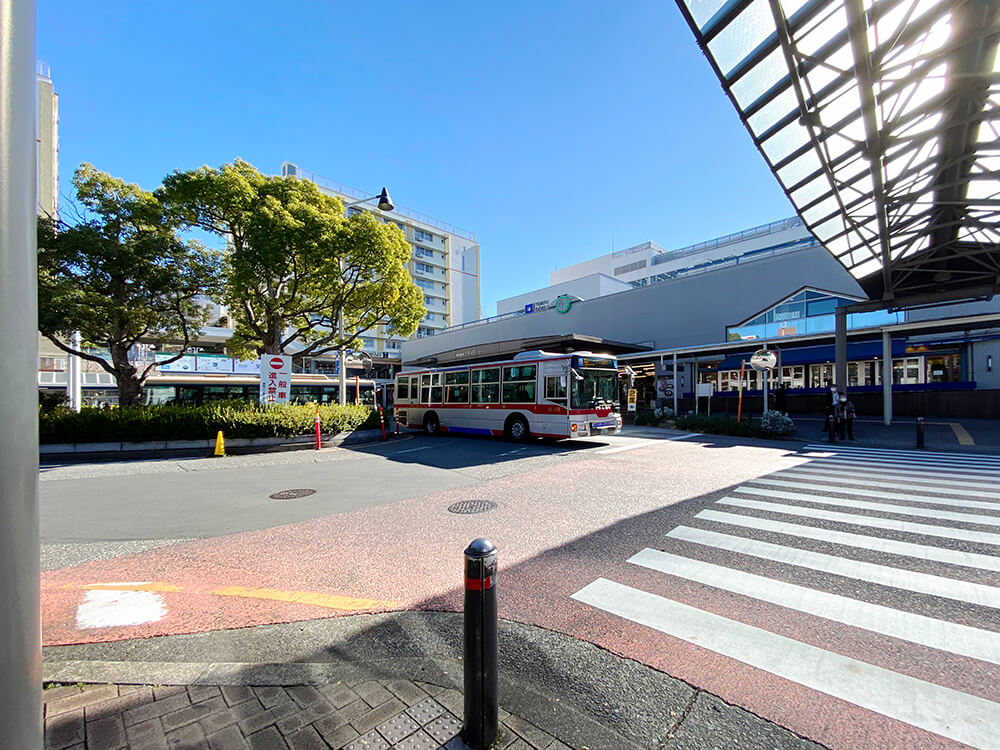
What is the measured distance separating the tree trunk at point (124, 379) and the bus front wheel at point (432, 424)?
9.89 meters

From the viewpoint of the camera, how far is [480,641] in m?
2.14

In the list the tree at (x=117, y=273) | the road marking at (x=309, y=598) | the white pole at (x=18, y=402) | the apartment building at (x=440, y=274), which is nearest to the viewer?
the white pole at (x=18, y=402)

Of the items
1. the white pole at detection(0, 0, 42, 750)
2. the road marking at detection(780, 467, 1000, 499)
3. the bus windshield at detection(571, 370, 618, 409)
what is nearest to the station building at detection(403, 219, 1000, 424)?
the bus windshield at detection(571, 370, 618, 409)

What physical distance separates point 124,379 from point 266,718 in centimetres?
1602

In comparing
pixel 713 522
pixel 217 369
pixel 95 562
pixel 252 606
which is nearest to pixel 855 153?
pixel 713 522

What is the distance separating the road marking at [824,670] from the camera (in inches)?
90.1

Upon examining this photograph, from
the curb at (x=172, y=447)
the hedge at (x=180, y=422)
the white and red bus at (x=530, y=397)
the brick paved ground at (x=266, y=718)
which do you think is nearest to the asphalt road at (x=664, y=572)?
the brick paved ground at (x=266, y=718)

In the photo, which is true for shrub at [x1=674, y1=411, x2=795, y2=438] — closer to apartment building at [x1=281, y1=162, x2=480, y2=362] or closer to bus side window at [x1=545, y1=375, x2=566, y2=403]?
bus side window at [x1=545, y1=375, x2=566, y2=403]

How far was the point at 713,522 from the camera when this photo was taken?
5590mm

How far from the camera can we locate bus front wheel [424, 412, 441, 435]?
59.0 feet

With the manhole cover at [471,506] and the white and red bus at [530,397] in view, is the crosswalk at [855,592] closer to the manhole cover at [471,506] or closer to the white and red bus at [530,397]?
the manhole cover at [471,506]

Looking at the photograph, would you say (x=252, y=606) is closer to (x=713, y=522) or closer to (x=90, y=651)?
(x=90, y=651)

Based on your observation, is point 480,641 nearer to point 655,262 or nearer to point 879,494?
point 879,494

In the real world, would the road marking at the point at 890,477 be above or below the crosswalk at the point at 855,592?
below
